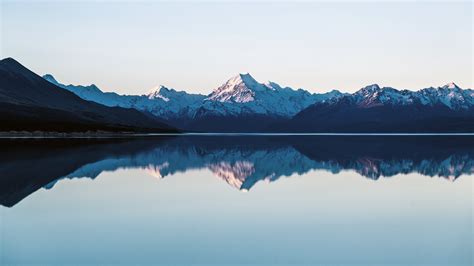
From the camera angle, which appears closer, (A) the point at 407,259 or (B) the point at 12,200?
(A) the point at 407,259

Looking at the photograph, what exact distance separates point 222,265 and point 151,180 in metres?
26.3

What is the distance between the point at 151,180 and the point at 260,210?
1655 cm

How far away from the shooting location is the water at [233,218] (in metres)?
18.3

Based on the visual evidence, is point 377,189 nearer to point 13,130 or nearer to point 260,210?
point 260,210

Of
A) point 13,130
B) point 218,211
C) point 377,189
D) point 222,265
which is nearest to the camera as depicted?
point 222,265

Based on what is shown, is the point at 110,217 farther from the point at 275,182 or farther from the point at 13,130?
the point at 13,130

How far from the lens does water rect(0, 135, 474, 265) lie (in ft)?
60.1

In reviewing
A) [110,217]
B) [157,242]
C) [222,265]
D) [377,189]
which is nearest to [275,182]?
[377,189]

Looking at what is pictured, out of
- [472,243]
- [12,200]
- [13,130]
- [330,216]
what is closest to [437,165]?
[330,216]

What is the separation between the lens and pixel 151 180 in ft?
139

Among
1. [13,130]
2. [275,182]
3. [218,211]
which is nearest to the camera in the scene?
[218,211]

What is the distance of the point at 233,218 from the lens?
995 inches

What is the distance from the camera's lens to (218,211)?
90.2 ft

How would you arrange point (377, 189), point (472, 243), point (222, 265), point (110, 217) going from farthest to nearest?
point (377, 189), point (110, 217), point (472, 243), point (222, 265)
